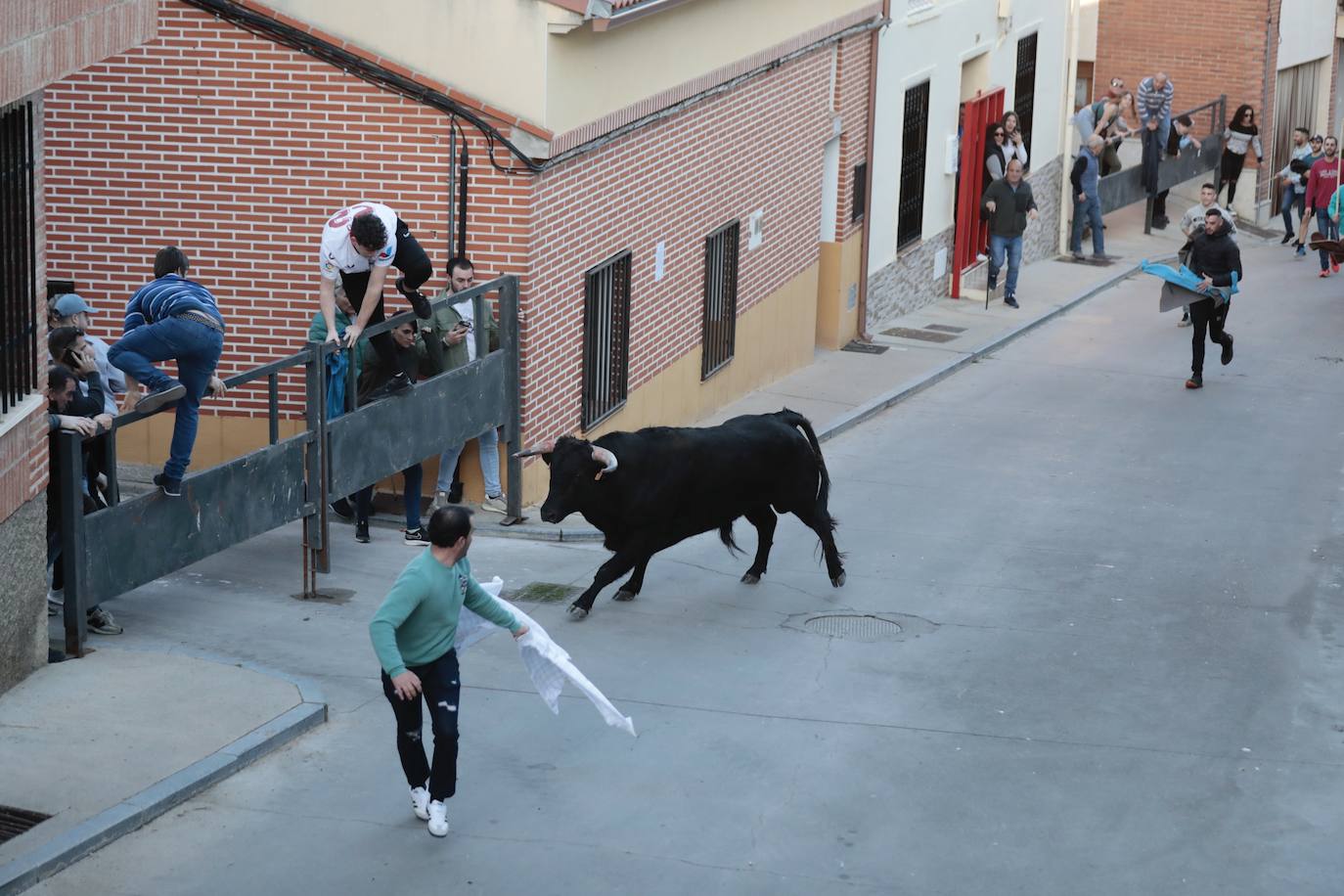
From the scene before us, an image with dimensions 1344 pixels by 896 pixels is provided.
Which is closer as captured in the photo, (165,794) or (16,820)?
(16,820)

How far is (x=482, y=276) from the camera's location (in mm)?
13906

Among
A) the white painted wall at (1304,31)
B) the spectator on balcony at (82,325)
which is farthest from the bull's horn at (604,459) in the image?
the white painted wall at (1304,31)

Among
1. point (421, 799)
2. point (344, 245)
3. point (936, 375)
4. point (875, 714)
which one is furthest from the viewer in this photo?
point (936, 375)

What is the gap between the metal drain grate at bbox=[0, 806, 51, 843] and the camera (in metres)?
8.20

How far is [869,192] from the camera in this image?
2252 cm

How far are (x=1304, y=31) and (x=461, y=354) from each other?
84.1 ft

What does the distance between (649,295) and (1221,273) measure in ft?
22.9

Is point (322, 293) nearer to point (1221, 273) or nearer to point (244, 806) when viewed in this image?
point (244, 806)

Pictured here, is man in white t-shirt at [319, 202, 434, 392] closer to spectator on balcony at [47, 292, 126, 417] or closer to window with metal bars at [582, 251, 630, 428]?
spectator on balcony at [47, 292, 126, 417]

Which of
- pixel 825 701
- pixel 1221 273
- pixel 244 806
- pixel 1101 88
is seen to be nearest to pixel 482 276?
pixel 825 701

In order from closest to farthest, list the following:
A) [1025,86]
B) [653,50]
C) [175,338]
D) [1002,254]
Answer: [175,338] < [653,50] < [1002,254] < [1025,86]

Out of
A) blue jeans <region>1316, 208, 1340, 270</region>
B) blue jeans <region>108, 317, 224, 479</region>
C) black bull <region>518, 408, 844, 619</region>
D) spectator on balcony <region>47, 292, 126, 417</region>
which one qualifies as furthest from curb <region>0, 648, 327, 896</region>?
blue jeans <region>1316, 208, 1340, 270</region>

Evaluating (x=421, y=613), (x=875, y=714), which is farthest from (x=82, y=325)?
(x=875, y=714)

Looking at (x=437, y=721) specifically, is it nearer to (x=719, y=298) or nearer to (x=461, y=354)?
(x=461, y=354)
